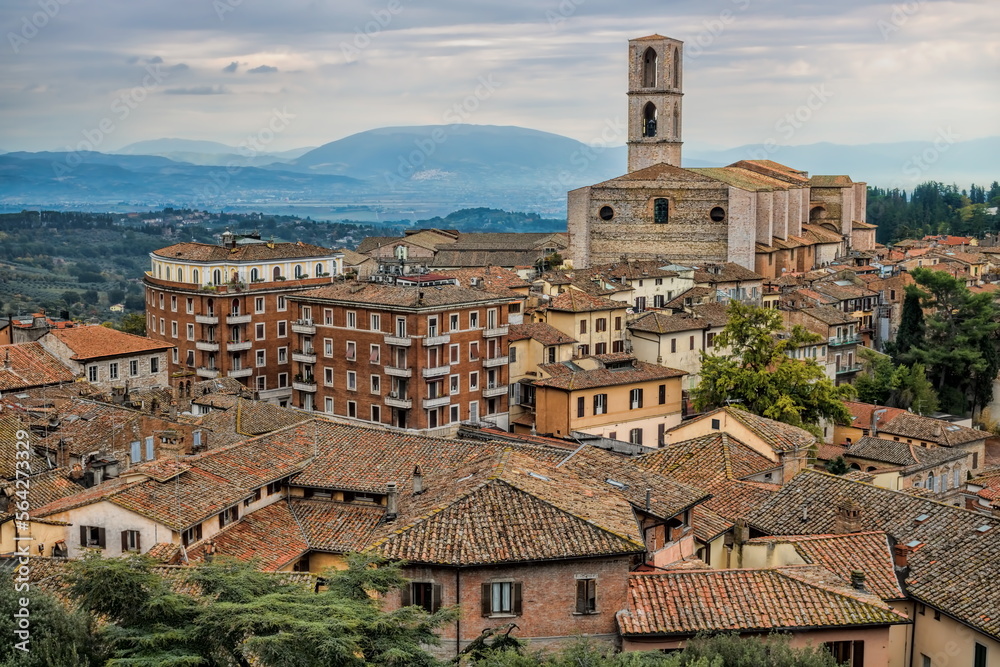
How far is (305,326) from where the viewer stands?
4722cm

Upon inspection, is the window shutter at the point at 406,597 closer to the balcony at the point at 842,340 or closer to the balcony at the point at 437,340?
the balcony at the point at 437,340

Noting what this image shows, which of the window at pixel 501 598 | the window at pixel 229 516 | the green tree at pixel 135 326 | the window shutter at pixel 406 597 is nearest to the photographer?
the window shutter at pixel 406 597

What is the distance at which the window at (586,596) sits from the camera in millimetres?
17875

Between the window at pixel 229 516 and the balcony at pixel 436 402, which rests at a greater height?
the window at pixel 229 516

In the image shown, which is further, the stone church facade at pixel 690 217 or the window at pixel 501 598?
the stone church facade at pixel 690 217

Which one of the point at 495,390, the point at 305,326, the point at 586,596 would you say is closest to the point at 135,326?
the point at 305,326

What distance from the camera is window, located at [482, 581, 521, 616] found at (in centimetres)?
1769

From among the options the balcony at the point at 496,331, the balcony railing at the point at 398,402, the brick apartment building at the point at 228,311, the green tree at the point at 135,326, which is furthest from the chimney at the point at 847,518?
the green tree at the point at 135,326

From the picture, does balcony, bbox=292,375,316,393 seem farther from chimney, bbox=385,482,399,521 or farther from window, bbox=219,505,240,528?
chimney, bbox=385,482,399,521

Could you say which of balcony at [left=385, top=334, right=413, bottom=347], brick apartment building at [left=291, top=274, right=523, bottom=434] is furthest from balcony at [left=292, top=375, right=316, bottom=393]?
balcony at [left=385, top=334, right=413, bottom=347]

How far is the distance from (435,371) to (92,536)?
899 inches

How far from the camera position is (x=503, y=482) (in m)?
19.6

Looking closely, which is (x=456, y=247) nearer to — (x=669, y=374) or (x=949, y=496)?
(x=669, y=374)

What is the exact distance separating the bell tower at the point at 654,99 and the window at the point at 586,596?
249ft
